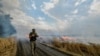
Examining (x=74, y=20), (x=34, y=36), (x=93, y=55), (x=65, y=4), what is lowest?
(x=93, y=55)

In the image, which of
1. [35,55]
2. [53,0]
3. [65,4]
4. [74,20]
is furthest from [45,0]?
[35,55]

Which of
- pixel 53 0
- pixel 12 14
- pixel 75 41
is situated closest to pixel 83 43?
pixel 75 41

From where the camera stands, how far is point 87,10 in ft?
26.9

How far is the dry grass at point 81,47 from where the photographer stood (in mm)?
7492

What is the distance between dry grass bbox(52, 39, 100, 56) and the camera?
7492 mm

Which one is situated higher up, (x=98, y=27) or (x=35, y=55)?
(x=98, y=27)

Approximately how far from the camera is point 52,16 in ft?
29.2

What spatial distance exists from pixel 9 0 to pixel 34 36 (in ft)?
12.1

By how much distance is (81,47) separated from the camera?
337 inches

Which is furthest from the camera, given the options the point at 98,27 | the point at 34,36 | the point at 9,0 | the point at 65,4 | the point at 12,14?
the point at 9,0

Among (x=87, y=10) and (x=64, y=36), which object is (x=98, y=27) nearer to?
(x=87, y=10)

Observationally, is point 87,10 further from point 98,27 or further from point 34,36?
point 34,36

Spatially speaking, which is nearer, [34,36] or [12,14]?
[34,36]

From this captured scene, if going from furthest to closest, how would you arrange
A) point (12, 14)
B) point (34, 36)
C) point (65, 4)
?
1. point (12, 14)
2. point (65, 4)
3. point (34, 36)
